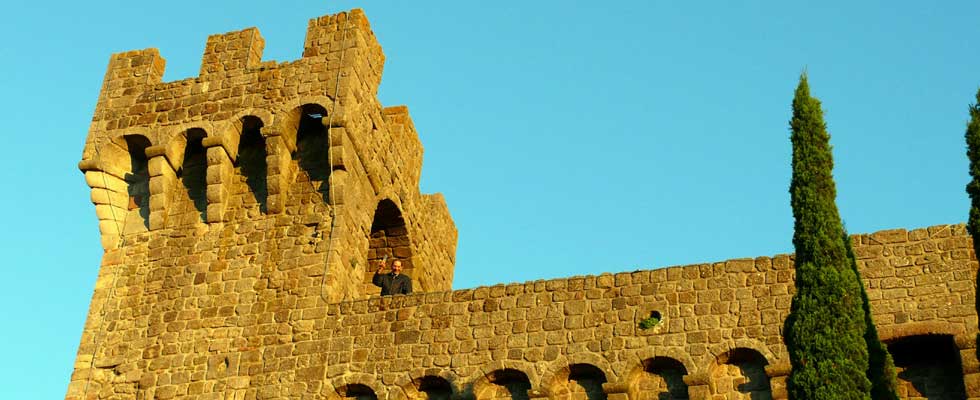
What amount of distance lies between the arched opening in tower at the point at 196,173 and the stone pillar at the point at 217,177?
0.77 ft

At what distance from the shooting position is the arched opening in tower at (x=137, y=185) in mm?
20469

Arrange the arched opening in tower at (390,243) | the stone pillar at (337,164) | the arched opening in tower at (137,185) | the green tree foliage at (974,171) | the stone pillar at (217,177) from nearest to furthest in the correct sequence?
the green tree foliage at (974,171), the stone pillar at (337,164), the stone pillar at (217,177), the arched opening in tower at (137,185), the arched opening in tower at (390,243)

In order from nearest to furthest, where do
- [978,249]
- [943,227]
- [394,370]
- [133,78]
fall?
[978,249]
[943,227]
[394,370]
[133,78]

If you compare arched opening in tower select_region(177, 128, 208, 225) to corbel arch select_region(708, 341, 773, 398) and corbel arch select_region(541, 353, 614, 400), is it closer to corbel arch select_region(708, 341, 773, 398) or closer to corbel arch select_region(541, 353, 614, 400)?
corbel arch select_region(541, 353, 614, 400)

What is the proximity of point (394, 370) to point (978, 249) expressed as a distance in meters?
6.94

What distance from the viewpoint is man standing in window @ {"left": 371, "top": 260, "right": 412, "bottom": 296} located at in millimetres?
20125

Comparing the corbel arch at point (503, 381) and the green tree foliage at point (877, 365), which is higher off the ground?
the corbel arch at point (503, 381)

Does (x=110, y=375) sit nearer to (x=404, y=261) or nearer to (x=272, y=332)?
(x=272, y=332)

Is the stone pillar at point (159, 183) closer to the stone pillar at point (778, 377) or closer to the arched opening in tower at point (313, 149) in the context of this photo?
the arched opening in tower at point (313, 149)

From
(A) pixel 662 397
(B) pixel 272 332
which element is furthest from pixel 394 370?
(A) pixel 662 397

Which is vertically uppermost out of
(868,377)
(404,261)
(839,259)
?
(404,261)

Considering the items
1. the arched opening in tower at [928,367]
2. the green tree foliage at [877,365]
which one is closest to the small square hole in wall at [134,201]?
the green tree foliage at [877,365]

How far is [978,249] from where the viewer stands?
13609 millimetres

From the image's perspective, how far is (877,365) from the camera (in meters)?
14.9
